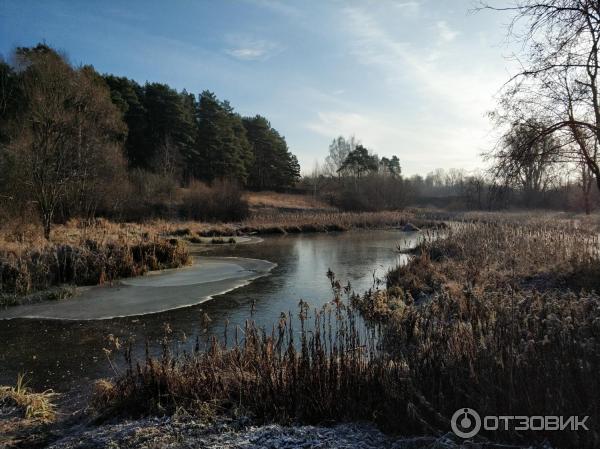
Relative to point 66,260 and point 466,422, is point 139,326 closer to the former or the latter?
point 66,260

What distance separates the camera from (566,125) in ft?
29.3

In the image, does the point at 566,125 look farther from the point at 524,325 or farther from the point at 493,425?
the point at 493,425

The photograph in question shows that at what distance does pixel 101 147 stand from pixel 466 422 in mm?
26209

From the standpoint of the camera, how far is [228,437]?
11.7 ft

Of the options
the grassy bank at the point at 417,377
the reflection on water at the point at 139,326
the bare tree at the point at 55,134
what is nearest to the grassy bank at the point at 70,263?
the reflection on water at the point at 139,326

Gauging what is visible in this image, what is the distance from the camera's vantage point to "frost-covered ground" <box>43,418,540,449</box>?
3.28 metres

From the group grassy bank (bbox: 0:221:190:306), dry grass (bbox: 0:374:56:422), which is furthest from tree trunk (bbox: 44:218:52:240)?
dry grass (bbox: 0:374:56:422)

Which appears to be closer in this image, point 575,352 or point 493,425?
point 493,425

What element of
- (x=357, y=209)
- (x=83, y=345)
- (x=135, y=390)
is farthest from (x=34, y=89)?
(x=357, y=209)

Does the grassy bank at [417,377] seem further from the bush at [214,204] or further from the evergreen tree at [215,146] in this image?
the evergreen tree at [215,146]

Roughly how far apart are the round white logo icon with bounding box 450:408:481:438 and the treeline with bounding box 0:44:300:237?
18952mm

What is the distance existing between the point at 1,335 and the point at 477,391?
8.53 m

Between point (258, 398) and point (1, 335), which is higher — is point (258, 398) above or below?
above

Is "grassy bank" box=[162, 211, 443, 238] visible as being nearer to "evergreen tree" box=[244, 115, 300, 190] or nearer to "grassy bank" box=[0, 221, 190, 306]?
"grassy bank" box=[0, 221, 190, 306]
